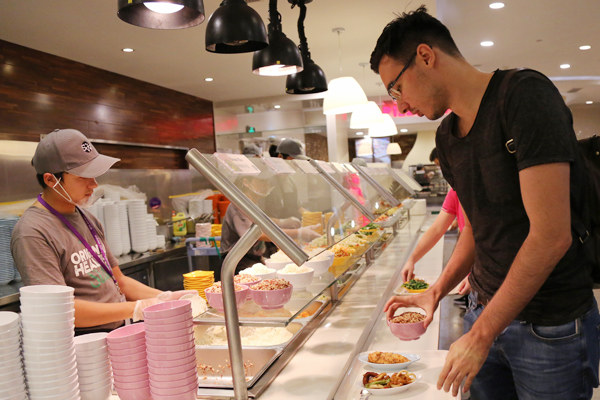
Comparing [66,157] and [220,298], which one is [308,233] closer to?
[220,298]

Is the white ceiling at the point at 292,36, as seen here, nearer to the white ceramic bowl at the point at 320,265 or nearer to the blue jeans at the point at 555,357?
the white ceramic bowl at the point at 320,265

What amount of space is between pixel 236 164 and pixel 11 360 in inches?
35.3

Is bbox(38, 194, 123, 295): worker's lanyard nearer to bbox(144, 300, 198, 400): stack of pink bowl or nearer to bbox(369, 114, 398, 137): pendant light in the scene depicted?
bbox(144, 300, 198, 400): stack of pink bowl

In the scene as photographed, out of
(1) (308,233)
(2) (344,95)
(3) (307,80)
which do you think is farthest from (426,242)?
(2) (344,95)

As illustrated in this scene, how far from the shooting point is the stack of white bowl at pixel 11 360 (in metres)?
1.10

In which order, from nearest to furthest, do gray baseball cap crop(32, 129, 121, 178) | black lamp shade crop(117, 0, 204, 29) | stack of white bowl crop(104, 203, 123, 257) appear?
black lamp shade crop(117, 0, 204, 29)
gray baseball cap crop(32, 129, 121, 178)
stack of white bowl crop(104, 203, 123, 257)

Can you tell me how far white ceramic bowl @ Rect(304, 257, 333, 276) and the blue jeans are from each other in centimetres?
94

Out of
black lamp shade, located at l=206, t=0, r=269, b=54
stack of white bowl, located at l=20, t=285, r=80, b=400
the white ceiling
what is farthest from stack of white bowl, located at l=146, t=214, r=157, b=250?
stack of white bowl, located at l=20, t=285, r=80, b=400

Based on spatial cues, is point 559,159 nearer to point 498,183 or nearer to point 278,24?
point 498,183

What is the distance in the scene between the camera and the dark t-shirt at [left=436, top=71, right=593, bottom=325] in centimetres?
112

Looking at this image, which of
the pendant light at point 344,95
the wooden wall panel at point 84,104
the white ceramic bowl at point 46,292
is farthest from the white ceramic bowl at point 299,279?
the wooden wall panel at point 84,104

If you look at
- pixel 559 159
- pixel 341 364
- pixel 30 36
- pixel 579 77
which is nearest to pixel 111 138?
pixel 30 36

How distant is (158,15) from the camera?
7.06 ft

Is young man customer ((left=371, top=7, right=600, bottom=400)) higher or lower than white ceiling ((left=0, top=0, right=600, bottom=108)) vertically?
lower
